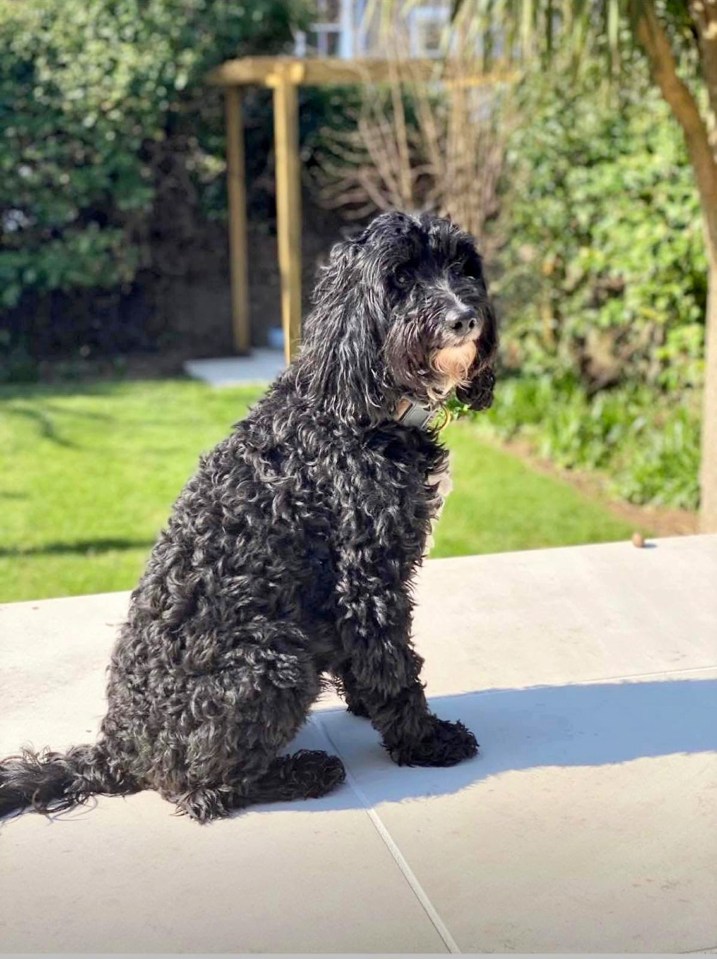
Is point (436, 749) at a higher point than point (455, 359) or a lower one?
lower

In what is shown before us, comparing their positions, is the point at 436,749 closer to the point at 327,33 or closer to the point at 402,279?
the point at 402,279

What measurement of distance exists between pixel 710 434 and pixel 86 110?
6.67 m

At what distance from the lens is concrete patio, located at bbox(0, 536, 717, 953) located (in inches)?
86.2

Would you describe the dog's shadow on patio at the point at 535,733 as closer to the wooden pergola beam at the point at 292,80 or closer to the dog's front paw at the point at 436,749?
the dog's front paw at the point at 436,749

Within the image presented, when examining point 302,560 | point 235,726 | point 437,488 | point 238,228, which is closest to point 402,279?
point 437,488

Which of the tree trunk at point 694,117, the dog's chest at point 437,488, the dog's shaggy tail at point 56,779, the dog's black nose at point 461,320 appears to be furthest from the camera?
the tree trunk at point 694,117

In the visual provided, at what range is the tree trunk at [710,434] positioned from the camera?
17.6 ft

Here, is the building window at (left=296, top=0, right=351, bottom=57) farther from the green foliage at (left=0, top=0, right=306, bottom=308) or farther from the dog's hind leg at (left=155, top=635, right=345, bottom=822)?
the dog's hind leg at (left=155, top=635, right=345, bottom=822)

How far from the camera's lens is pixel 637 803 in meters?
2.63

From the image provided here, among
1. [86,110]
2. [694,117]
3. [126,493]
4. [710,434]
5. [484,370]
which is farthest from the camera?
[86,110]

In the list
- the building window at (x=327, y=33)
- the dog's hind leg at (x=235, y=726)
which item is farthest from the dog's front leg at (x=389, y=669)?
the building window at (x=327, y=33)

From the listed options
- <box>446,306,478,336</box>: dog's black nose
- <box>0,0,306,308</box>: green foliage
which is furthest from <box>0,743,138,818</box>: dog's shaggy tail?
<box>0,0,306,308</box>: green foliage

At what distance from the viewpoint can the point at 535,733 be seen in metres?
2.99

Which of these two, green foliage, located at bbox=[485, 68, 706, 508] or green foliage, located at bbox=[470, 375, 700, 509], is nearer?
green foliage, located at bbox=[470, 375, 700, 509]
